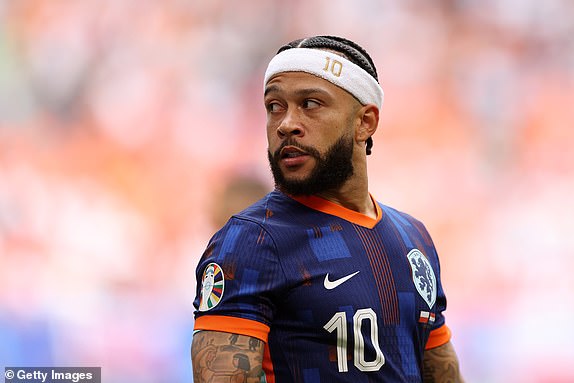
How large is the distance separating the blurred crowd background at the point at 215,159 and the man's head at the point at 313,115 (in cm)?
282

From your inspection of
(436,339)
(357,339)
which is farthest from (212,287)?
(436,339)

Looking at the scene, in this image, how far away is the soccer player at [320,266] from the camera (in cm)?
179

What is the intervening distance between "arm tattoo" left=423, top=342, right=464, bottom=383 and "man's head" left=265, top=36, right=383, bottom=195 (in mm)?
583

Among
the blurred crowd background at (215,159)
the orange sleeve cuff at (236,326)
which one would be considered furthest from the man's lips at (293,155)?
the blurred crowd background at (215,159)

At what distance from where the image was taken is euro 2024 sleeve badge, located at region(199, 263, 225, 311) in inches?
70.3

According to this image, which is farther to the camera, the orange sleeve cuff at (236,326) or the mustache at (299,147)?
the mustache at (299,147)

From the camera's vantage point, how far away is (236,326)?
175 centimetres

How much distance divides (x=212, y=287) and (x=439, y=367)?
80 cm

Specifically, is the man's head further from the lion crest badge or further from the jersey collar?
the lion crest badge

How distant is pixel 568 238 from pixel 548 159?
567 millimetres

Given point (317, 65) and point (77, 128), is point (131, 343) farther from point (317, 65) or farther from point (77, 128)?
point (317, 65)

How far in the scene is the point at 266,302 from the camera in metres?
1.80

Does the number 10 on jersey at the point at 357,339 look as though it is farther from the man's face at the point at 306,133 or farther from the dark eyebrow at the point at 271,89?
the dark eyebrow at the point at 271,89

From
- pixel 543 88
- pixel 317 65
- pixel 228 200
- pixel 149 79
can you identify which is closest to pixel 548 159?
pixel 543 88
